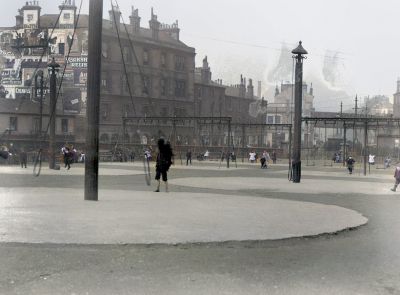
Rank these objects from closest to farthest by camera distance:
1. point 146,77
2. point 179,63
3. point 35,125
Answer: point 35,125 < point 146,77 < point 179,63

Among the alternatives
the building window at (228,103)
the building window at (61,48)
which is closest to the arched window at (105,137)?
the building window at (61,48)

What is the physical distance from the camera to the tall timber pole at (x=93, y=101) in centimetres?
1144

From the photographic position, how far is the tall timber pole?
11438 mm

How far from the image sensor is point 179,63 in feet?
244

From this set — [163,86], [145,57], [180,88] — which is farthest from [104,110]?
[180,88]

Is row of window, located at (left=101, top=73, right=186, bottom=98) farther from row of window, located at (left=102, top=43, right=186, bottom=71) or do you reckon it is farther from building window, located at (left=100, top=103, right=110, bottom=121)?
building window, located at (left=100, top=103, right=110, bottom=121)

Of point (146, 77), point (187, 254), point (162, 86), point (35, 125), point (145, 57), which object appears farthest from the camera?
point (162, 86)

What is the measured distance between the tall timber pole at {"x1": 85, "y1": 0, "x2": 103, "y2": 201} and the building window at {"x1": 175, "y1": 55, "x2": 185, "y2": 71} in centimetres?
6316

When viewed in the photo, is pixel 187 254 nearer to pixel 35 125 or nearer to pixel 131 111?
pixel 35 125

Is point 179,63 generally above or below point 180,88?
above

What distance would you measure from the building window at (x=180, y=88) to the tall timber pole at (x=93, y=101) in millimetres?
63358

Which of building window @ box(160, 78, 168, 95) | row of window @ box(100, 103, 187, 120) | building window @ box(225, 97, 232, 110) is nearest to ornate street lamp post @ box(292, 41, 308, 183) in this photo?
row of window @ box(100, 103, 187, 120)

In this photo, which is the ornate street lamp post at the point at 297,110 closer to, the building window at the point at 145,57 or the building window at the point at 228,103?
the building window at the point at 145,57

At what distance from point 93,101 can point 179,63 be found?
2507 inches
